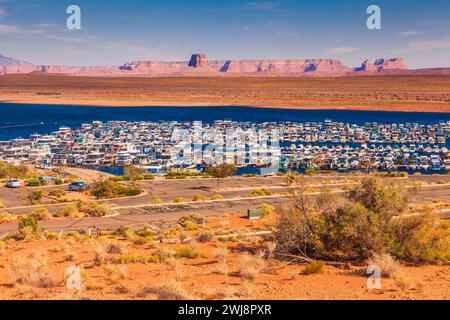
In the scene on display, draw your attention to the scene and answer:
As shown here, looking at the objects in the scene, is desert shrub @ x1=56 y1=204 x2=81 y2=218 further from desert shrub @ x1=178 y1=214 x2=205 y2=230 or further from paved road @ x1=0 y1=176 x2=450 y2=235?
desert shrub @ x1=178 y1=214 x2=205 y2=230

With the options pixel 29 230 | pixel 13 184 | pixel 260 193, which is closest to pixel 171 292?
pixel 29 230

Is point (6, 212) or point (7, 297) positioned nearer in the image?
point (7, 297)

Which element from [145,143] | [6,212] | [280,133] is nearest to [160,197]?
[6,212]

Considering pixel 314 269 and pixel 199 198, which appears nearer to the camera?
pixel 314 269

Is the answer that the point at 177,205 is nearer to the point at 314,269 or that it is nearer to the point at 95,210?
the point at 95,210

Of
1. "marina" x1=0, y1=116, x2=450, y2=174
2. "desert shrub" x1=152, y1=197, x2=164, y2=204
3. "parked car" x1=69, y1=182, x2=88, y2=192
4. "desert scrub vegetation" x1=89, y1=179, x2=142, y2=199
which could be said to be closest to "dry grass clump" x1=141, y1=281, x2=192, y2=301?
"desert shrub" x1=152, y1=197, x2=164, y2=204

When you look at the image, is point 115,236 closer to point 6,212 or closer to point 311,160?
point 6,212
